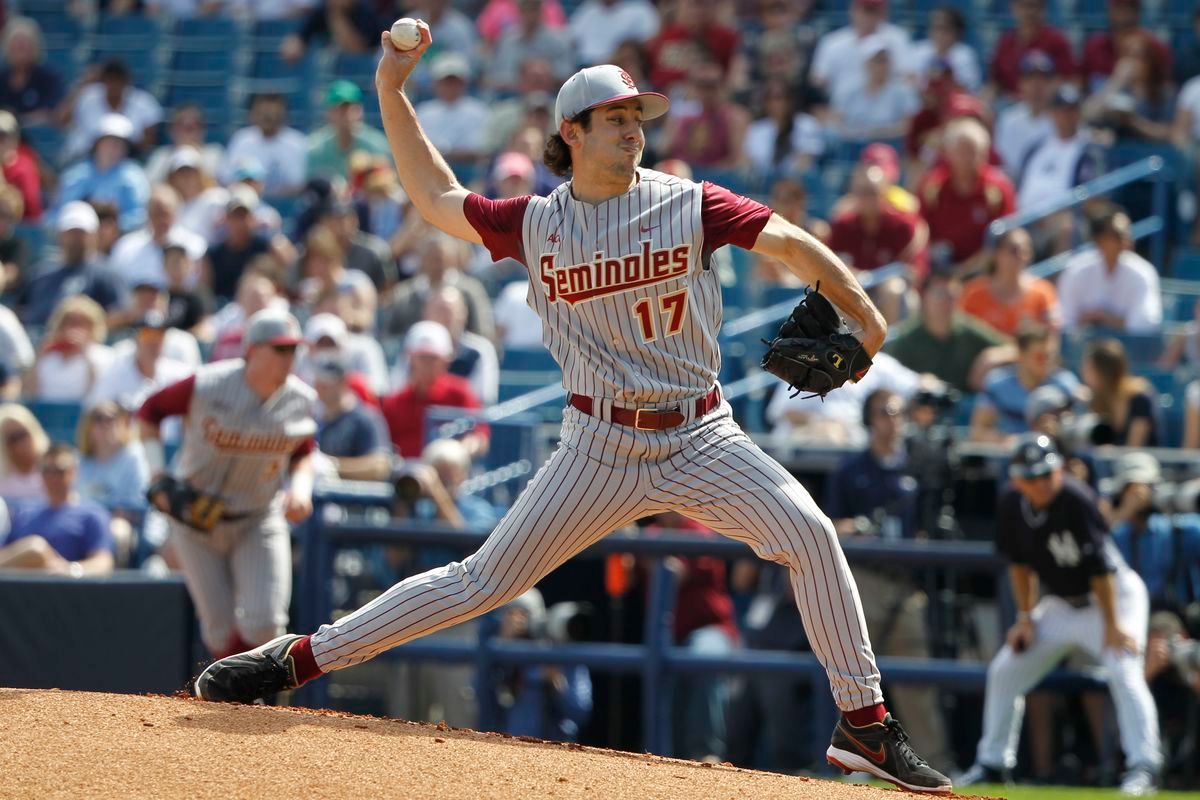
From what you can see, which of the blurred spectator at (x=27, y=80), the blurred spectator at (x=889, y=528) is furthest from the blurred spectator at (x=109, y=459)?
the blurred spectator at (x=27, y=80)

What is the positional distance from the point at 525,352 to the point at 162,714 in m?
6.84

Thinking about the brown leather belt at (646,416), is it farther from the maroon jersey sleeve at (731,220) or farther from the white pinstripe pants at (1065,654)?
the white pinstripe pants at (1065,654)

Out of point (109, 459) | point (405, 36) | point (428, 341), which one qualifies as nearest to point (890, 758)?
point (405, 36)

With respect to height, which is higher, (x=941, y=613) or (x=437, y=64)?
(x=437, y=64)

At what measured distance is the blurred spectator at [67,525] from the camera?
32.9ft

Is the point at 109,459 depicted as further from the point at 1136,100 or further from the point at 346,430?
the point at 1136,100

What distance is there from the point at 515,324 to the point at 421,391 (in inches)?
55.8

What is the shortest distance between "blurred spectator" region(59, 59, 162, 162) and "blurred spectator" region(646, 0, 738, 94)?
4367 millimetres

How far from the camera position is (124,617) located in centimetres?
952

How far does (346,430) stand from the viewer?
1058cm

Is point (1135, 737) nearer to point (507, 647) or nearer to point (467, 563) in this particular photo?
point (507, 647)

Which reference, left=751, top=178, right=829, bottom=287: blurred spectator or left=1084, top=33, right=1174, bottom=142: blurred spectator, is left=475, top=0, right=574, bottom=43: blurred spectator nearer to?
left=751, top=178, right=829, bottom=287: blurred spectator

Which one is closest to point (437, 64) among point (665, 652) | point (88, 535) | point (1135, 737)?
point (88, 535)

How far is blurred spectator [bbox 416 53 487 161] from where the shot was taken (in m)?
14.2
